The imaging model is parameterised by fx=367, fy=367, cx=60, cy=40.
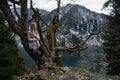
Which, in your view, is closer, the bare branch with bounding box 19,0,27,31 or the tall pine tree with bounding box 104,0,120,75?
the bare branch with bounding box 19,0,27,31

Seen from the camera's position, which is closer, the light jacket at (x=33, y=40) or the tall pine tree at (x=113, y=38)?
the light jacket at (x=33, y=40)

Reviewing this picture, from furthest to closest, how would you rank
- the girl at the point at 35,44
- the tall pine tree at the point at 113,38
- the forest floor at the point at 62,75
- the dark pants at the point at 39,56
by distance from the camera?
the tall pine tree at the point at 113,38, the dark pants at the point at 39,56, the girl at the point at 35,44, the forest floor at the point at 62,75

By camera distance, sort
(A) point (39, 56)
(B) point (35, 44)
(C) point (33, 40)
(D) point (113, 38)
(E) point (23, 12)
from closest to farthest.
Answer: (E) point (23, 12) → (C) point (33, 40) → (B) point (35, 44) → (A) point (39, 56) → (D) point (113, 38)

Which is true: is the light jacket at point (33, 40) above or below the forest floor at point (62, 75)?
above

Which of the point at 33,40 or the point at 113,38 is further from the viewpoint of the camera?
the point at 113,38

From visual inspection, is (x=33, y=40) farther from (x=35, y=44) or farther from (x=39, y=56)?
(x=39, y=56)

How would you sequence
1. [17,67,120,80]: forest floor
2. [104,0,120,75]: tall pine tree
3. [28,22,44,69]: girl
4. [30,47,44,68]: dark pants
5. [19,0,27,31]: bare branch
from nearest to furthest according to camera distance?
[19,0,27,31]: bare branch < [17,67,120,80]: forest floor < [28,22,44,69]: girl < [30,47,44,68]: dark pants < [104,0,120,75]: tall pine tree

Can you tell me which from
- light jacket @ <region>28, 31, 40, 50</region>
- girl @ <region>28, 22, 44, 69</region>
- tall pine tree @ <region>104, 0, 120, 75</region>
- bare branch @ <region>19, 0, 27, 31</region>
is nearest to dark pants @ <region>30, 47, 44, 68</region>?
girl @ <region>28, 22, 44, 69</region>

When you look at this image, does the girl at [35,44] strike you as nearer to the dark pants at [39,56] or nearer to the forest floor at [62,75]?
the dark pants at [39,56]

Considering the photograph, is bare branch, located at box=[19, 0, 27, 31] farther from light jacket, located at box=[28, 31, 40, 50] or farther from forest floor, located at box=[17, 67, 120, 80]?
forest floor, located at box=[17, 67, 120, 80]

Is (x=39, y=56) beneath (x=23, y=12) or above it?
beneath

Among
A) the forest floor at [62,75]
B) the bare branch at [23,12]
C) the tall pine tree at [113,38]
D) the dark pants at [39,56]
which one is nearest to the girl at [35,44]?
the dark pants at [39,56]

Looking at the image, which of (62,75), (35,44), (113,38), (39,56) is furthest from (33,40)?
(113,38)

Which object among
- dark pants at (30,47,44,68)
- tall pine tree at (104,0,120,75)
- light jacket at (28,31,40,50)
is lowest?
tall pine tree at (104,0,120,75)
